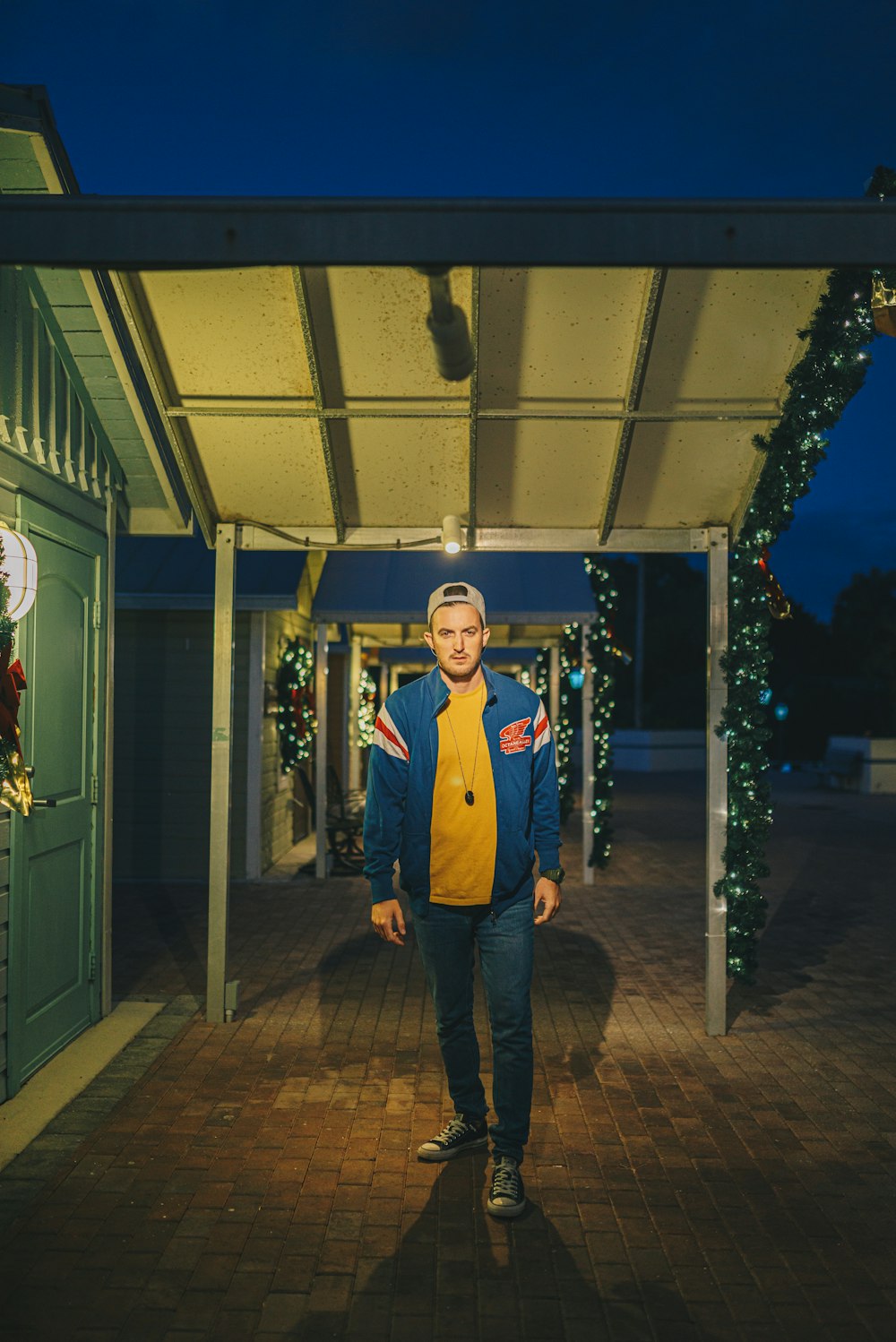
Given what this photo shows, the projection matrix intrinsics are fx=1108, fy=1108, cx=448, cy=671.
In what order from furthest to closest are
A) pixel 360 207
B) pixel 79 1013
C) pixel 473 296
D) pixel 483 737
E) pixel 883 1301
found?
1. pixel 79 1013
2. pixel 473 296
3. pixel 483 737
4. pixel 883 1301
5. pixel 360 207

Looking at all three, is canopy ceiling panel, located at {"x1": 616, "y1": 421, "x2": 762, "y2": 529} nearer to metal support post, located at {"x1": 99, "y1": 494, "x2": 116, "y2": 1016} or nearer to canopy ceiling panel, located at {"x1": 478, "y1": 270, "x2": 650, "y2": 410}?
canopy ceiling panel, located at {"x1": 478, "y1": 270, "x2": 650, "y2": 410}

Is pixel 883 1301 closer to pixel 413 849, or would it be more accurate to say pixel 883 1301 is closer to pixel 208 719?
pixel 413 849

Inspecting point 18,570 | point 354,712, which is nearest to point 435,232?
point 18,570

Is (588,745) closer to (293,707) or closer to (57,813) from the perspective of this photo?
(293,707)

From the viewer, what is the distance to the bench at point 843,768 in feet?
88.7

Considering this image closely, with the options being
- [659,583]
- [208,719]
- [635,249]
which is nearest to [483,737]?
[635,249]

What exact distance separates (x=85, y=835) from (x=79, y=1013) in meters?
0.98

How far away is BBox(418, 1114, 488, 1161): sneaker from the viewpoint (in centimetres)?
445

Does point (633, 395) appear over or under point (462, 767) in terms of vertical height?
over

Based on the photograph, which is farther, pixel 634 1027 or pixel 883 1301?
pixel 634 1027

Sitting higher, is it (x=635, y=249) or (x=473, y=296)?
(x=473, y=296)

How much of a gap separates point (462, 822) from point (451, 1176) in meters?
1.43

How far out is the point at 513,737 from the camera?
4133 millimetres

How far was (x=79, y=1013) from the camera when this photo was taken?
615 centimetres
